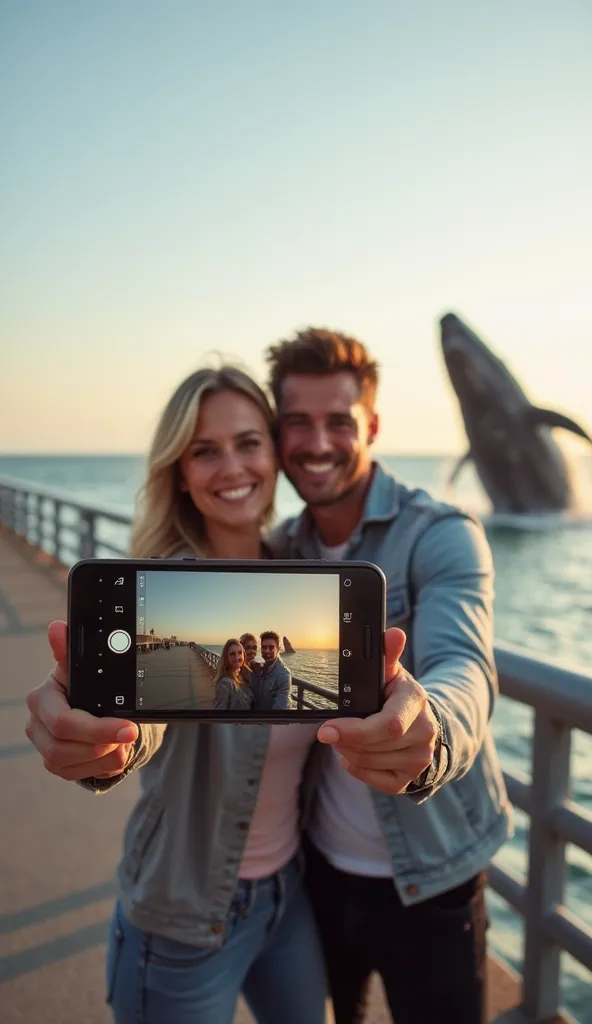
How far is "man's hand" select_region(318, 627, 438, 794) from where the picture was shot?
1137mm

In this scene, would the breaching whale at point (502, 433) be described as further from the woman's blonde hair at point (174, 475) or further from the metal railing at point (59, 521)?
the woman's blonde hair at point (174, 475)

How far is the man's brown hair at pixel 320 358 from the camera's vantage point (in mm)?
2080

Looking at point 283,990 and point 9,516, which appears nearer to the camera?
point 283,990

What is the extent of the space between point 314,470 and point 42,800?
8.02ft

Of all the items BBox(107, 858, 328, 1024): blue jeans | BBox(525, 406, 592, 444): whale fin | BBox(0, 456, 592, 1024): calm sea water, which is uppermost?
BBox(525, 406, 592, 444): whale fin

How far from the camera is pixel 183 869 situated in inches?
63.7

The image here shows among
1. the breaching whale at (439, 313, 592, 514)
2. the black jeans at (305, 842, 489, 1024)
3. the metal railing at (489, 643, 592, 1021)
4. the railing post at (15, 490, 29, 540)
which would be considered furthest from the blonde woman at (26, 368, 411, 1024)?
the breaching whale at (439, 313, 592, 514)

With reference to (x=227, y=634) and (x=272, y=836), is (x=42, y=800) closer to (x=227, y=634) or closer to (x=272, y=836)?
(x=272, y=836)

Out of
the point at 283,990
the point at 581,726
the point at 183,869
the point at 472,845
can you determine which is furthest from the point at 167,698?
the point at 581,726

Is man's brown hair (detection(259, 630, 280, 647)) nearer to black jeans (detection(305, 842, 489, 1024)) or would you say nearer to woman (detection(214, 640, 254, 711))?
woman (detection(214, 640, 254, 711))

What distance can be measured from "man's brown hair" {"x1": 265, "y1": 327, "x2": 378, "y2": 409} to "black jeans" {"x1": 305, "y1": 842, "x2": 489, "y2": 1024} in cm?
119

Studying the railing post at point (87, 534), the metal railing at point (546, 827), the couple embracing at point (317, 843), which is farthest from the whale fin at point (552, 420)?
the couple embracing at point (317, 843)

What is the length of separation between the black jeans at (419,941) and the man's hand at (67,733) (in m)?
0.76

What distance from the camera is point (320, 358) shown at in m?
2.08
